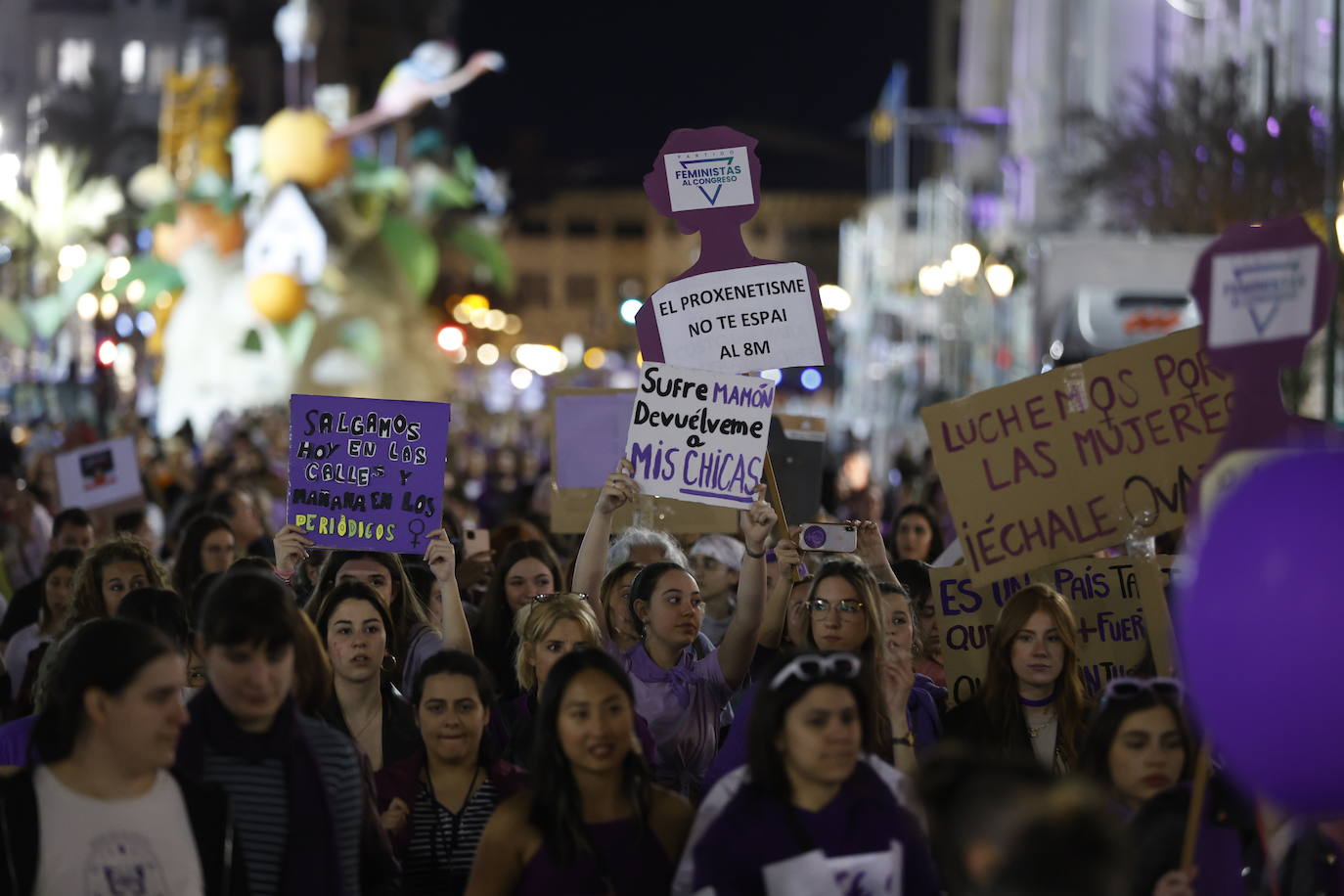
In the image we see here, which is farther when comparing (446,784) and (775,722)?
(446,784)

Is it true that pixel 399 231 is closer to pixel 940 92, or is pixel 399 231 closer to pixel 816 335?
pixel 816 335

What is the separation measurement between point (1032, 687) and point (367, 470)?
312cm

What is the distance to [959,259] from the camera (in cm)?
3447

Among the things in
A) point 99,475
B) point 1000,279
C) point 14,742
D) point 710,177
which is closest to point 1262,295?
point 14,742

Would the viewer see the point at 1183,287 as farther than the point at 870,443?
No

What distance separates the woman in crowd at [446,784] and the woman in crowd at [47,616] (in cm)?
272

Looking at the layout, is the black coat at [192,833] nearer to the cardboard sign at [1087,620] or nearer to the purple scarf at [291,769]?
the purple scarf at [291,769]

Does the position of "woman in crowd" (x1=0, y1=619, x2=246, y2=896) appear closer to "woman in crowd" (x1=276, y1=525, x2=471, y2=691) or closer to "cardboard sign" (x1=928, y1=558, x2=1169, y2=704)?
"woman in crowd" (x1=276, y1=525, x2=471, y2=691)

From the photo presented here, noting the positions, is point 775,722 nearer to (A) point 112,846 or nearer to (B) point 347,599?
(A) point 112,846

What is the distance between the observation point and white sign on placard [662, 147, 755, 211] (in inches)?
340

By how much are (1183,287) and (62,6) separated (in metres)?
68.2

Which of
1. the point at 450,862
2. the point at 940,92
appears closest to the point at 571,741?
the point at 450,862

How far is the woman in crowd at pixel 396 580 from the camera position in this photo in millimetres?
7430

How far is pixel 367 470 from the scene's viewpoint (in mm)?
8289
